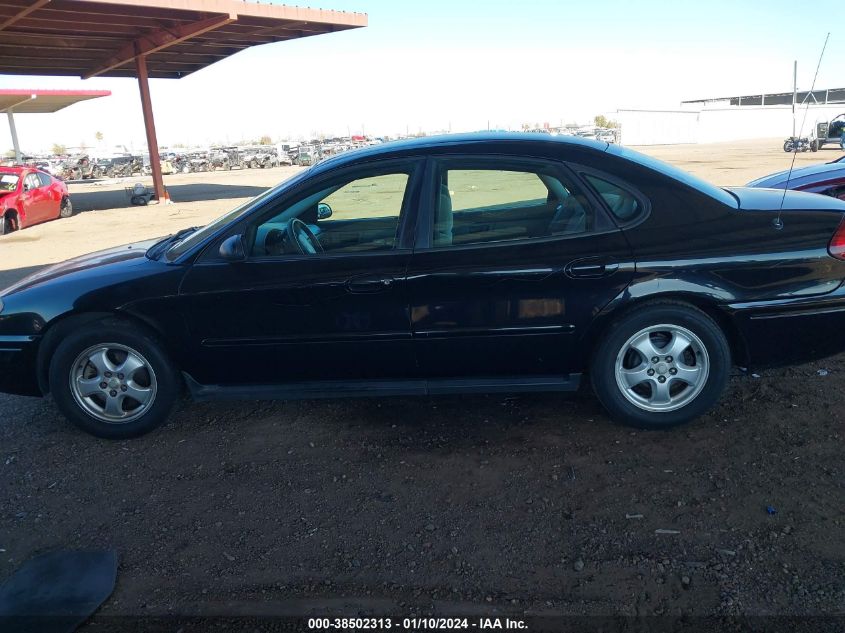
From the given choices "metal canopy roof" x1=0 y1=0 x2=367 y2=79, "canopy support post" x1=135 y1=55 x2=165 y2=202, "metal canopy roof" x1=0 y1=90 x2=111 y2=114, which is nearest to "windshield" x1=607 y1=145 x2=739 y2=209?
"metal canopy roof" x1=0 y1=0 x2=367 y2=79

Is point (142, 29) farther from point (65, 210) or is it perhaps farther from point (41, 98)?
point (41, 98)

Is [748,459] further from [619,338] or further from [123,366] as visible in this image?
[123,366]

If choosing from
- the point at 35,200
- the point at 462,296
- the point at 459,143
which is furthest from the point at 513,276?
the point at 35,200

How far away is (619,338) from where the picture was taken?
141 inches

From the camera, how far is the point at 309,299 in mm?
3641

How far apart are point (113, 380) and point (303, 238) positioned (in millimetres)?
1355

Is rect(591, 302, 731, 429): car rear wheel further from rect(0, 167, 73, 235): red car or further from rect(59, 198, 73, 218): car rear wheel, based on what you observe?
rect(59, 198, 73, 218): car rear wheel

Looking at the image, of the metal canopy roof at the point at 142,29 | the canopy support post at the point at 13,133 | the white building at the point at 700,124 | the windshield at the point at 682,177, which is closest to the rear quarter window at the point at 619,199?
the windshield at the point at 682,177

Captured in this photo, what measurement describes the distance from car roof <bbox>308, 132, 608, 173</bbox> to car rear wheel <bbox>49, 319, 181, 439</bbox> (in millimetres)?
1435

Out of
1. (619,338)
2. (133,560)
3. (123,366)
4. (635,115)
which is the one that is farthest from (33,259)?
(635,115)

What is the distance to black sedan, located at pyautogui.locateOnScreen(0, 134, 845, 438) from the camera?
11.6 feet

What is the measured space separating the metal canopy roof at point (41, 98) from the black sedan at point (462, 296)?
33.9m

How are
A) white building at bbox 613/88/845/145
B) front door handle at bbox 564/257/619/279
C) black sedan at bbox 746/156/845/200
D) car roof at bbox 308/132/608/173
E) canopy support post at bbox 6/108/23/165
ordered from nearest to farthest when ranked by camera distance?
front door handle at bbox 564/257/619/279 < car roof at bbox 308/132/608/173 < black sedan at bbox 746/156/845/200 < canopy support post at bbox 6/108/23/165 < white building at bbox 613/88/845/145

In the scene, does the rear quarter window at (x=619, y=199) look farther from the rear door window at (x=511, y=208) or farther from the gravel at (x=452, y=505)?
the gravel at (x=452, y=505)
